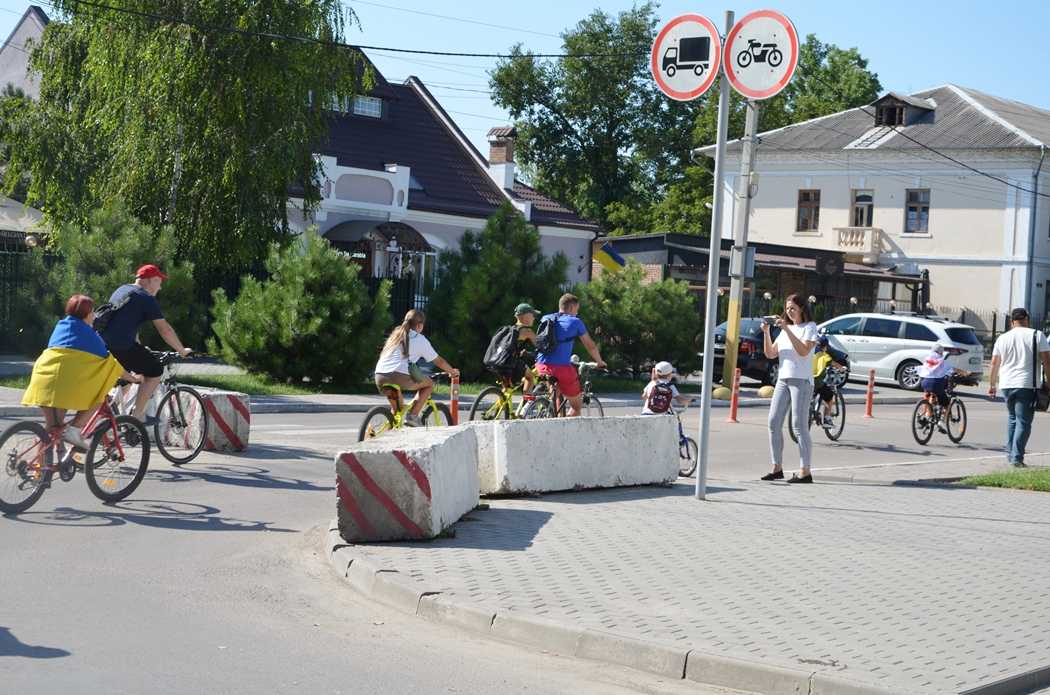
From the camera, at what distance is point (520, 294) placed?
81.5 feet

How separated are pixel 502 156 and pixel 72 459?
1441 inches

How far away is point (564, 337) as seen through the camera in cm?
1452

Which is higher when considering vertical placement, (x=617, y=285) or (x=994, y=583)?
(x=617, y=285)

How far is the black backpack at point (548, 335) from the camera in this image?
1450 centimetres

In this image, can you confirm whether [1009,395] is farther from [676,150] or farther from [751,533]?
[676,150]

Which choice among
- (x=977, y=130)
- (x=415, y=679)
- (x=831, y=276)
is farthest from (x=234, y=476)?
(x=977, y=130)

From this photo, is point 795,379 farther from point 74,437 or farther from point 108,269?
point 108,269

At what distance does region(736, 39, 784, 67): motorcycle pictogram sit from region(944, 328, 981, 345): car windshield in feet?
73.5

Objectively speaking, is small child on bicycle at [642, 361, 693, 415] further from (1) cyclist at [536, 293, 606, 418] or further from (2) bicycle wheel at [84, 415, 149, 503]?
(2) bicycle wheel at [84, 415, 149, 503]

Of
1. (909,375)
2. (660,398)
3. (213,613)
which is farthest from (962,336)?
(213,613)

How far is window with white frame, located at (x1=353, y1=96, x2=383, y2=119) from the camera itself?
1660 inches

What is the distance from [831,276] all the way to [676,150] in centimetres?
2758

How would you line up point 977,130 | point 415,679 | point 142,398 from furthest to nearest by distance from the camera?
point 977,130
point 142,398
point 415,679

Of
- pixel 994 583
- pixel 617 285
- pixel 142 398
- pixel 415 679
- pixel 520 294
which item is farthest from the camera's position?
pixel 617 285
